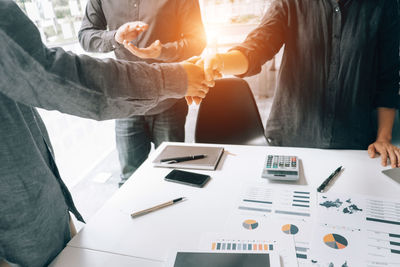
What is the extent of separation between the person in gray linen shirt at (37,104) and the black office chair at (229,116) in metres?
1.01

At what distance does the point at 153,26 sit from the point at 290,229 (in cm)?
139

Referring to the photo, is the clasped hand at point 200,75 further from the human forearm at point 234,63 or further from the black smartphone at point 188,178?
the black smartphone at point 188,178

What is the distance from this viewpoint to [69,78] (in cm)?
64

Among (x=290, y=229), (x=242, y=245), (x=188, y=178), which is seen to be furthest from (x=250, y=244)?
(x=188, y=178)

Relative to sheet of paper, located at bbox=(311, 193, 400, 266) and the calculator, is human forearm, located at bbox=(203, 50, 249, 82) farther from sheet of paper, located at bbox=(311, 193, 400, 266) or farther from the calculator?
sheet of paper, located at bbox=(311, 193, 400, 266)

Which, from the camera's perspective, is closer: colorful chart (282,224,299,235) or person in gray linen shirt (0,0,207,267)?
person in gray linen shirt (0,0,207,267)

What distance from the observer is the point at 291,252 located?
71 centimetres

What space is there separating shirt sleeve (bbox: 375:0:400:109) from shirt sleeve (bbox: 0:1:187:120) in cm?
101

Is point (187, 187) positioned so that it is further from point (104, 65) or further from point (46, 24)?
point (46, 24)

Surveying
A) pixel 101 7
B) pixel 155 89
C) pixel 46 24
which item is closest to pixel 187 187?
pixel 155 89

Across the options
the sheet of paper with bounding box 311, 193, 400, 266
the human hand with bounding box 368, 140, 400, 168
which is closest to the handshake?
the sheet of paper with bounding box 311, 193, 400, 266

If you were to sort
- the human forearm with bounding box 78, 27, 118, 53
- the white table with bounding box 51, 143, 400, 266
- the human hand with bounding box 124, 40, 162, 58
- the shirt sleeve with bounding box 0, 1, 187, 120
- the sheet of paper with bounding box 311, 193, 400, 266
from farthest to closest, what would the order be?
the human forearm with bounding box 78, 27, 118, 53 → the human hand with bounding box 124, 40, 162, 58 → the white table with bounding box 51, 143, 400, 266 → the sheet of paper with bounding box 311, 193, 400, 266 → the shirt sleeve with bounding box 0, 1, 187, 120

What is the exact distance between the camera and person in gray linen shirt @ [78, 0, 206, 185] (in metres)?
1.69

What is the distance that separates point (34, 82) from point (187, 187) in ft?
2.01
